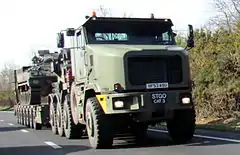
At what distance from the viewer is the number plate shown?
1248cm

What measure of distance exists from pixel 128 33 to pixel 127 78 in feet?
5.52

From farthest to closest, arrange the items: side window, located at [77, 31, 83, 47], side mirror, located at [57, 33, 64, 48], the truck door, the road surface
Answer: side mirror, located at [57, 33, 64, 48] < side window, located at [77, 31, 83, 47] < the truck door < the road surface

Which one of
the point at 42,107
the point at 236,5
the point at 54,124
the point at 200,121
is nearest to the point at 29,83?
the point at 42,107

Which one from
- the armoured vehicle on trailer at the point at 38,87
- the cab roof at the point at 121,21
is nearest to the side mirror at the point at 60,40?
the cab roof at the point at 121,21

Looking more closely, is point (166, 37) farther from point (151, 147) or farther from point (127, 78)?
point (151, 147)

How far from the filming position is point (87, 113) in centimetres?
1343

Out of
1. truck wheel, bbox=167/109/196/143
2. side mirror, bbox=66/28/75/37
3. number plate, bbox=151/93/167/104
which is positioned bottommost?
truck wheel, bbox=167/109/196/143

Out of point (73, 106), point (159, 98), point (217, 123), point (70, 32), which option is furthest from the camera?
point (217, 123)

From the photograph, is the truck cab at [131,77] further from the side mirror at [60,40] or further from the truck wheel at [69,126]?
the truck wheel at [69,126]

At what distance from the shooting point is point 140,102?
12.4 meters

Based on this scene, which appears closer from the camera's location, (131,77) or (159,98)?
(159,98)

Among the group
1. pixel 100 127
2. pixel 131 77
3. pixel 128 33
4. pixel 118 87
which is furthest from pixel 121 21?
pixel 100 127

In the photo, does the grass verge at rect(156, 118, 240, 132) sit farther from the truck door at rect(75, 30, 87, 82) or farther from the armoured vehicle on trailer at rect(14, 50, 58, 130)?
the truck door at rect(75, 30, 87, 82)

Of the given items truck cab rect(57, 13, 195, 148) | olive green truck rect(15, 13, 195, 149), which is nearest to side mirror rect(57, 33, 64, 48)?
olive green truck rect(15, 13, 195, 149)
